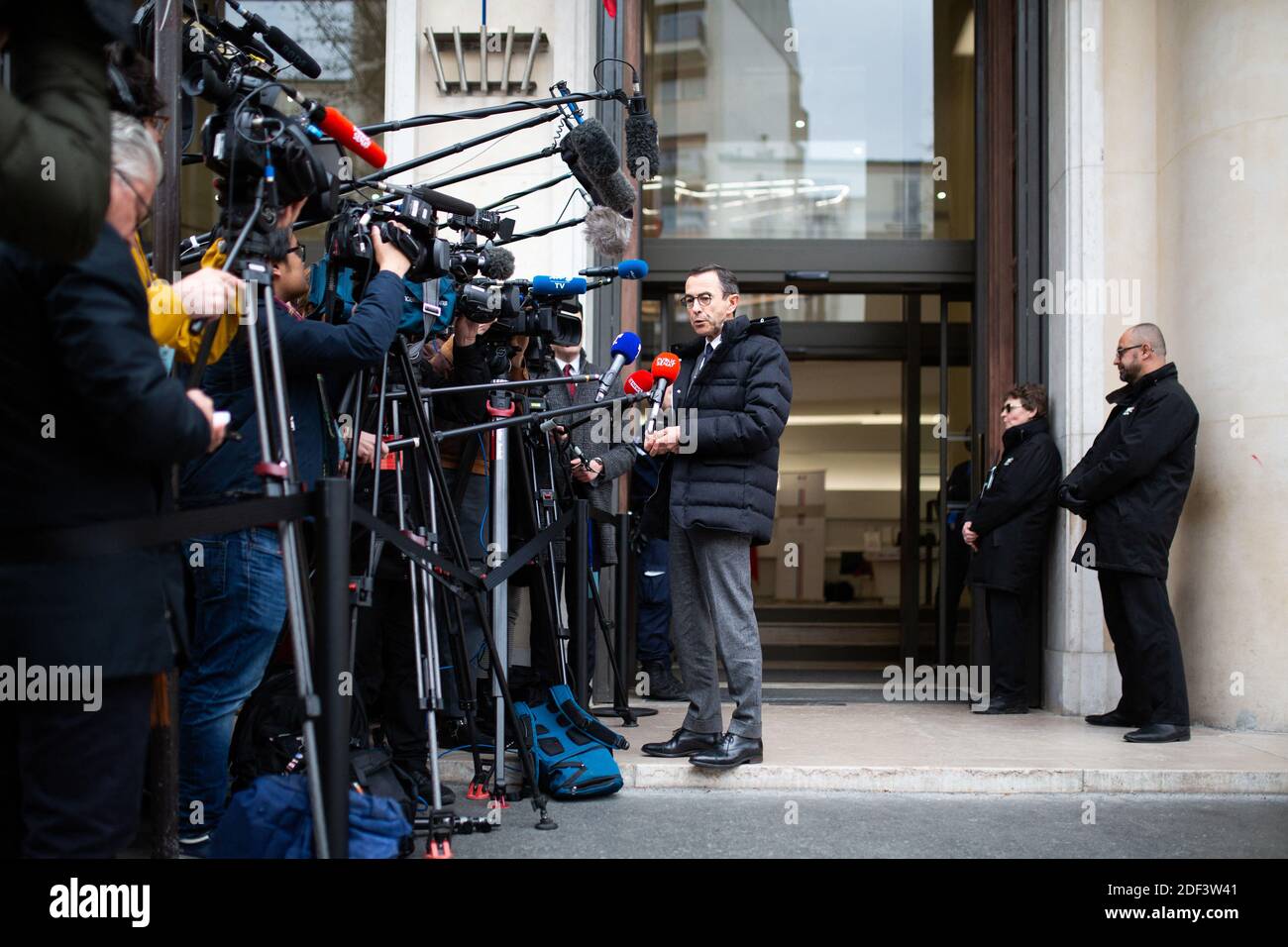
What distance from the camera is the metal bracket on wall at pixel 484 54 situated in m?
6.87

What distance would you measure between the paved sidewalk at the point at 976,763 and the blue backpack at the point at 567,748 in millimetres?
283

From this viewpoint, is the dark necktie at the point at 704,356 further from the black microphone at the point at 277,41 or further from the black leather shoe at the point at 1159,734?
the black leather shoe at the point at 1159,734

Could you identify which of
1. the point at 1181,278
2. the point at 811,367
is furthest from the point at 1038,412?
the point at 811,367

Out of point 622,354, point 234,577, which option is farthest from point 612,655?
point 234,577

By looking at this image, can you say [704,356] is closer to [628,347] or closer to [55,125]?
[628,347]

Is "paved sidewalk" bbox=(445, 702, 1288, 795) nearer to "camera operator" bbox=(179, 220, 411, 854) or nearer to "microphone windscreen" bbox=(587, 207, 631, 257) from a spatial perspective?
"camera operator" bbox=(179, 220, 411, 854)

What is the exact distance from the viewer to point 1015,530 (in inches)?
262

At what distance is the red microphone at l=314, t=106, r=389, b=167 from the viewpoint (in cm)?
315

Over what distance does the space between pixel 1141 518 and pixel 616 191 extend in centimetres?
320

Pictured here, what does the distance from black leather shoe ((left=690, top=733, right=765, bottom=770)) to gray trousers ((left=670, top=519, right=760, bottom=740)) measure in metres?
0.04

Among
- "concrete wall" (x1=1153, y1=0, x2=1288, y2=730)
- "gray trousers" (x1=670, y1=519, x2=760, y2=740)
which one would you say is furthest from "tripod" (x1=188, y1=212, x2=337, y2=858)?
"concrete wall" (x1=1153, y1=0, x2=1288, y2=730)

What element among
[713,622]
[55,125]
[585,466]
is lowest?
[713,622]

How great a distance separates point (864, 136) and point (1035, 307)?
82.0 inches
